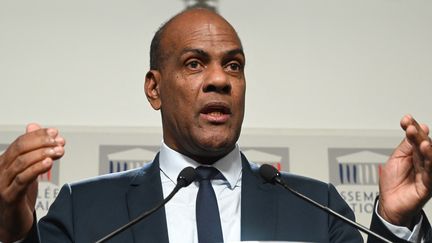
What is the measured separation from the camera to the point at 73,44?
100 inches

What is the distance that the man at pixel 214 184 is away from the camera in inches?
60.3

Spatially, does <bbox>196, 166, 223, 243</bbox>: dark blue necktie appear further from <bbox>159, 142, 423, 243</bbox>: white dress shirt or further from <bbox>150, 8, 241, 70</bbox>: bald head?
<bbox>150, 8, 241, 70</bbox>: bald head

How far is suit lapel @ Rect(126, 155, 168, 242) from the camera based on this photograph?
160cm

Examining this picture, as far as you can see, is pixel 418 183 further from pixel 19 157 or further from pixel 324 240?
pixel 19 157

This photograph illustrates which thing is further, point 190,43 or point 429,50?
point 429,50

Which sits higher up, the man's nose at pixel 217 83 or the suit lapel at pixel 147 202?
the man's nose at pixel 217 83

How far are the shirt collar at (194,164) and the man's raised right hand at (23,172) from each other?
1.73ft

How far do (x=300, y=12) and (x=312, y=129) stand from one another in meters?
0.47

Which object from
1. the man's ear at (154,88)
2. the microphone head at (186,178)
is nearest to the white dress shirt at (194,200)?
the man's ear at (154,88)

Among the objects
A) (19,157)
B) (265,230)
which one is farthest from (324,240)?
(19,157)

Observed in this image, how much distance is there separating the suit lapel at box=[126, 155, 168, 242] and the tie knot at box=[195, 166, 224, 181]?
104mm

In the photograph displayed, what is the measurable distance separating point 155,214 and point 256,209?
0.78 ft

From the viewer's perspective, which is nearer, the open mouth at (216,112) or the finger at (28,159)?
the finger at (28,159)

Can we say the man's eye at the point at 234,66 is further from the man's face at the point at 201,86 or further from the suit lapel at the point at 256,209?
the suit lapel at the point at 256,209
